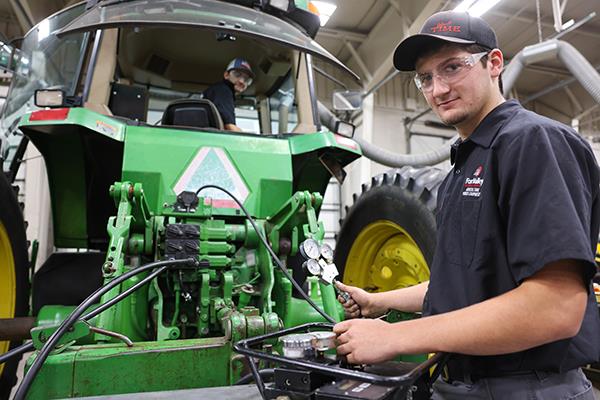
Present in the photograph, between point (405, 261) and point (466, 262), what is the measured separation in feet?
5.40

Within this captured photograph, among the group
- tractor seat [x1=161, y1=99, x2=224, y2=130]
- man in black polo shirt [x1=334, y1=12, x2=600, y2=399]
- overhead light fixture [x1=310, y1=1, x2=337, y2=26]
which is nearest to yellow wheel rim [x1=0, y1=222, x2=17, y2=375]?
tractor seat [x1=161, y1=99, x2=224, y2=130]

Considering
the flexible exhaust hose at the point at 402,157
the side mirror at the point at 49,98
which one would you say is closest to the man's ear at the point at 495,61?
the side mirror at the point at 49,98

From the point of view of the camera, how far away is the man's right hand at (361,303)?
5.37ft

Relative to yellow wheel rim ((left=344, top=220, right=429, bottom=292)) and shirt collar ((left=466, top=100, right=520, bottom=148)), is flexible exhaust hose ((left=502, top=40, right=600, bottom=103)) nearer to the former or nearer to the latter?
yellow wheel rim ((left=344, top=220, right=429, bottom=292))

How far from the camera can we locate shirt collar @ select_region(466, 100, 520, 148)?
1196 millimetres

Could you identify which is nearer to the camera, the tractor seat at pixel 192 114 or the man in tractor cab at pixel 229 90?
the tractor seat at pixel 192 114

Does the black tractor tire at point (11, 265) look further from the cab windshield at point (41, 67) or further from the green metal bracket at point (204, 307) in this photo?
the green metal bracket at point (204, 307)

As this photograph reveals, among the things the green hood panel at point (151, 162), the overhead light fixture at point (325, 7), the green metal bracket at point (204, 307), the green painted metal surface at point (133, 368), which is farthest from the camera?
the overhead light fixture at point (325, 7)

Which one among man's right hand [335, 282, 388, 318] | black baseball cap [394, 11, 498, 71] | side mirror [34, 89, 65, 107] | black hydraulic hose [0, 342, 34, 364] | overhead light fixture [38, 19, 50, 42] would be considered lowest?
black hydraulic hose [0, 342, 34, 364]

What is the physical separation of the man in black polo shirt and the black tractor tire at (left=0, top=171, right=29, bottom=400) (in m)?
2.46

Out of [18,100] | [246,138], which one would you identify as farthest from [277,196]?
[18,100]

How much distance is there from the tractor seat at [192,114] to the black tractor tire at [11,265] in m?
1.09

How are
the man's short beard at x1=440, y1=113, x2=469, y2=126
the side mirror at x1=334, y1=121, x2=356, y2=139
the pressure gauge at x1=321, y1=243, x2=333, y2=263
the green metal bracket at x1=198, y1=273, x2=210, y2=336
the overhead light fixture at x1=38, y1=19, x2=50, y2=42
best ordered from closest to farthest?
the man's short beard at x1=440, y1=113, x2=469, y2=126 → the pressure gauge at x1=321, y1=243, x2=333, y2=263 → the green metal bracket at x1=198, y1=273, x2=210, y2=336 → the overhead light fixture at x1=38, y1=19, x2=50, y2=42 → the side mirror at x1=334, y1=121, x2=356, y2=139

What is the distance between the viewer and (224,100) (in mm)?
3480
